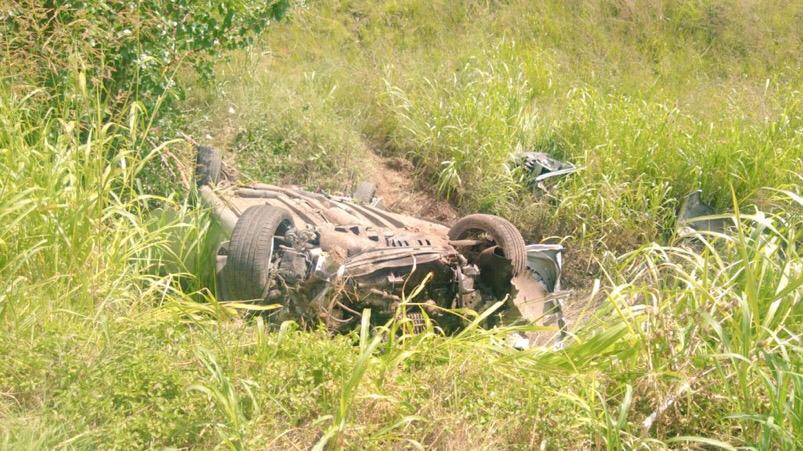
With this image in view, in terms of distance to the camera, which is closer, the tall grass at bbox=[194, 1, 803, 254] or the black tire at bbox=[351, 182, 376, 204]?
the black tire at bbox=[351, 182, 376, 204]

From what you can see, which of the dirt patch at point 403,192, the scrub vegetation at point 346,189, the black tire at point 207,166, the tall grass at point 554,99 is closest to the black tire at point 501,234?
the scrub vegetation at point 346,189

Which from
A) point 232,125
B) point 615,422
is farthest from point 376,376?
point 232,125

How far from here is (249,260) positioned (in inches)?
219

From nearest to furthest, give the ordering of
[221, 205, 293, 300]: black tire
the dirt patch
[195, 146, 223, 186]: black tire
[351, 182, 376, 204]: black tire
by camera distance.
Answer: [221, 205, 293, 300]: black tire < [195, 146, 223, 186]: black tire < [351, 182, 376, 204]: black tire < the dirt patch

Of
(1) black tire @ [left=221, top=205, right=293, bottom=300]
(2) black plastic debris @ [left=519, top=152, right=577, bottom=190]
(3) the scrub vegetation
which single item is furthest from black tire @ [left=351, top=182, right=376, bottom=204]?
(1) black tire @ [left=221, top=205, right=293, bottom=300]

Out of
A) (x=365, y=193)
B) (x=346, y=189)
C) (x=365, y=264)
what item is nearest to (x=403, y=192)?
(x=346, y=189)

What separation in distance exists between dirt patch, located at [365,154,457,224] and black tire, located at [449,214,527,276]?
2190 mm

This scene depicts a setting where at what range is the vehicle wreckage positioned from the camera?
5.63 m

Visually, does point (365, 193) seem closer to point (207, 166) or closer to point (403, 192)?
point (403, 192)

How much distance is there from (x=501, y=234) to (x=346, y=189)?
296cm

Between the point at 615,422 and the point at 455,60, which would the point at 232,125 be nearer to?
the point at 455,60

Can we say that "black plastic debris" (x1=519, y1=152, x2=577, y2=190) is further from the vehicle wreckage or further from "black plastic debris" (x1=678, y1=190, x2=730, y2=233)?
the vehicle wreckage

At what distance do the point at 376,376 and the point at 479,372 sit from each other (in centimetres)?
50

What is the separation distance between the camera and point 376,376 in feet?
13.1
